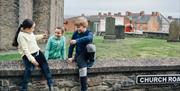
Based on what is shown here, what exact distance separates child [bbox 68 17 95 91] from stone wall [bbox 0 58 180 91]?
18 centimetres

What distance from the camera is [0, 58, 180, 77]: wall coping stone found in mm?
7566

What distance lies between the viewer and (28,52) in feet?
24.1

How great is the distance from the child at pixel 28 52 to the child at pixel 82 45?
679 millimetres

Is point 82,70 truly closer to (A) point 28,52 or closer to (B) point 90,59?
A: (B) point 90,59

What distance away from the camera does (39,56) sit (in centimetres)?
759

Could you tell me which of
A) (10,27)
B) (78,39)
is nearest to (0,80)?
(78,39)

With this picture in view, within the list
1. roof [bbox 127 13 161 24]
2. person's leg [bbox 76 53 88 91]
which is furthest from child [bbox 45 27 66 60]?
roof [bbox 127 13 161 24]

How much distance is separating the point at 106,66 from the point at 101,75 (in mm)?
226

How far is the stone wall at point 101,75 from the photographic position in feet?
25.0

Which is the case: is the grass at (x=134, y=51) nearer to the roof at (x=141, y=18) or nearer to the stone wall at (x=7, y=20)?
the stone wall at (x=7, y=20)

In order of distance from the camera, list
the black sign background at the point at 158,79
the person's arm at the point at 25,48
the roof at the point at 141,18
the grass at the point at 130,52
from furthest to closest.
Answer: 1. the roof at the point at 141,18
2. the grass at the point at 130,52
3. the black sign background at the point at 158,79
4. the person's arm at the point at 25,48

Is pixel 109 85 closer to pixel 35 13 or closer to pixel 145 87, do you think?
pixel 145 87

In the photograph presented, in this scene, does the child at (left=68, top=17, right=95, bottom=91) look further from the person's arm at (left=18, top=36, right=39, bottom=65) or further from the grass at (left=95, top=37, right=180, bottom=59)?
the grass at (left=95, top=37, right=180, bottom=59)

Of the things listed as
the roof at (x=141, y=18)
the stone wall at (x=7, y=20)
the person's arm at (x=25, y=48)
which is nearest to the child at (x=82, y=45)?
the person's arm at (x=25, y=48)
